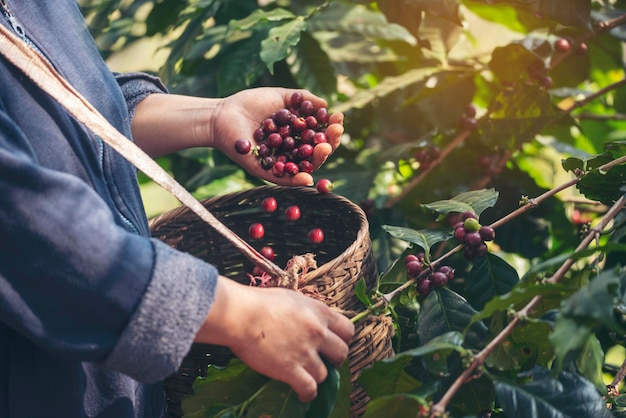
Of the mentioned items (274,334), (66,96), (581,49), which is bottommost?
(581,49)

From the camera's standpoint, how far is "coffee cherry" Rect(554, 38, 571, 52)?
5.33ft

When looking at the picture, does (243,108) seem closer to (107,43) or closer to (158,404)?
(158,404)

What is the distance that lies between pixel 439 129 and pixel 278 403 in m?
1.01

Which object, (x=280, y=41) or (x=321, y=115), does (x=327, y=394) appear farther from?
(x=280, y=41)

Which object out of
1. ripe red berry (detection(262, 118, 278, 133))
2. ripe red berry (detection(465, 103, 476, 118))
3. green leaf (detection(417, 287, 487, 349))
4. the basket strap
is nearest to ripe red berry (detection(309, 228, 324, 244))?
ripe red berry (detection(262, 118, 278, 133))

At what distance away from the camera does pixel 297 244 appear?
1456mm

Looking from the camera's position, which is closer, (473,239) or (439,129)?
(473,239)

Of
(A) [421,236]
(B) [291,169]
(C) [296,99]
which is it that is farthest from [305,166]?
(A) [421,236]

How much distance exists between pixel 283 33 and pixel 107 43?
2.39 feet

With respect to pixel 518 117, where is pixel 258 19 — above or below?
above

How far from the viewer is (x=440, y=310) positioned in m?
1.08

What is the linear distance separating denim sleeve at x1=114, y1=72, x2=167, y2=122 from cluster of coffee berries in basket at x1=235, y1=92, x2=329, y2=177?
0.73ft

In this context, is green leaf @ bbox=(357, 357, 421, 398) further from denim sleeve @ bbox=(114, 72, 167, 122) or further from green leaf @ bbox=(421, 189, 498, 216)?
denim sleeve @ bbox=(114, 72, 167, 122)

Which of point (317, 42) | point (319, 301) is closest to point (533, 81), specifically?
point (317, 42)
